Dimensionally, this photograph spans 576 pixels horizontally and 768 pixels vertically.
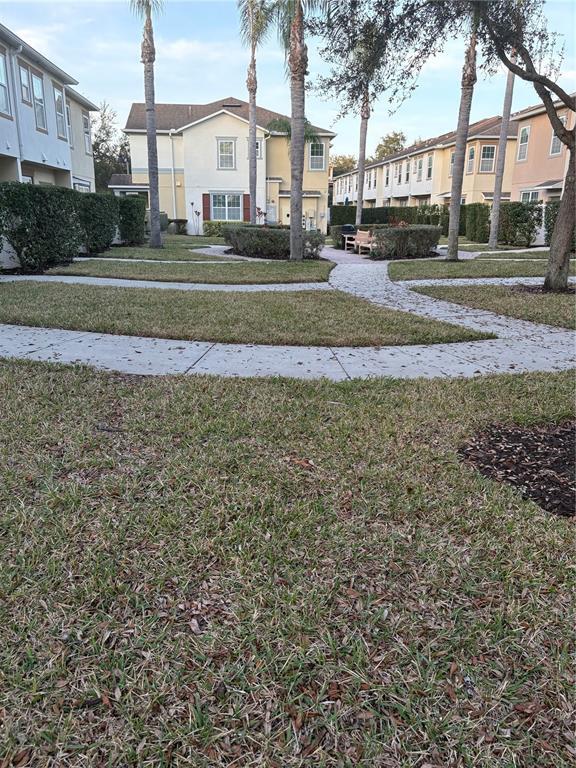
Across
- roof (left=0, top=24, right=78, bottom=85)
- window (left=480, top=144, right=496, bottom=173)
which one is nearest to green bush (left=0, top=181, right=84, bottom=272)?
roof (left=0, top=24, right=78, bottom=85)

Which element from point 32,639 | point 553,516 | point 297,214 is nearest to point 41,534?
point 32,639

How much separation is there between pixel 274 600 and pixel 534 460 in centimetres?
187

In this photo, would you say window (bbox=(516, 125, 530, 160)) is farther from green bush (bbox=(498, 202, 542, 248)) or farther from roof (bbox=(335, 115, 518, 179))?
green bush (bbox=(498, 202, 542, 248))

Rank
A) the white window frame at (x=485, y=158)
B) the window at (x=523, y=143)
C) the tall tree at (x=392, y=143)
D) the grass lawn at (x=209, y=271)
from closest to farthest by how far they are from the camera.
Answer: the grass lawn at (x=209, y=271), the window at (x=523, y=143), the white window frame at (x=485, y=158), the tall tree at (x=392, y=143)

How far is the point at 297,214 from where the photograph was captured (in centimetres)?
1436

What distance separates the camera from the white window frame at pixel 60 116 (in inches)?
805

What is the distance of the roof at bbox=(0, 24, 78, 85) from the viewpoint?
15.7 meters

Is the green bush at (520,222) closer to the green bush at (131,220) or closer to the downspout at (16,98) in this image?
the green bush at (131,220)

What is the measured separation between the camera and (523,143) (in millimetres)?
27500

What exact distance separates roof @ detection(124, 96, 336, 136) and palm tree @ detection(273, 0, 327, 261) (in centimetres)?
1795

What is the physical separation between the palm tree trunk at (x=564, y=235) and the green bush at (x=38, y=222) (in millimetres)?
9734

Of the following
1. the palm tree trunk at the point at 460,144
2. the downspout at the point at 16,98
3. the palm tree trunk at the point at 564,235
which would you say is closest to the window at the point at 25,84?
the downspout at the point at 16,98

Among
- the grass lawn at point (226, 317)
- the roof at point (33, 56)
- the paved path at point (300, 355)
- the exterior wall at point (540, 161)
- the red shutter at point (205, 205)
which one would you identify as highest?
the roof at point (33, 56)

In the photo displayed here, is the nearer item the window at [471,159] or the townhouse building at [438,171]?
the townhouse building at [438,171]
